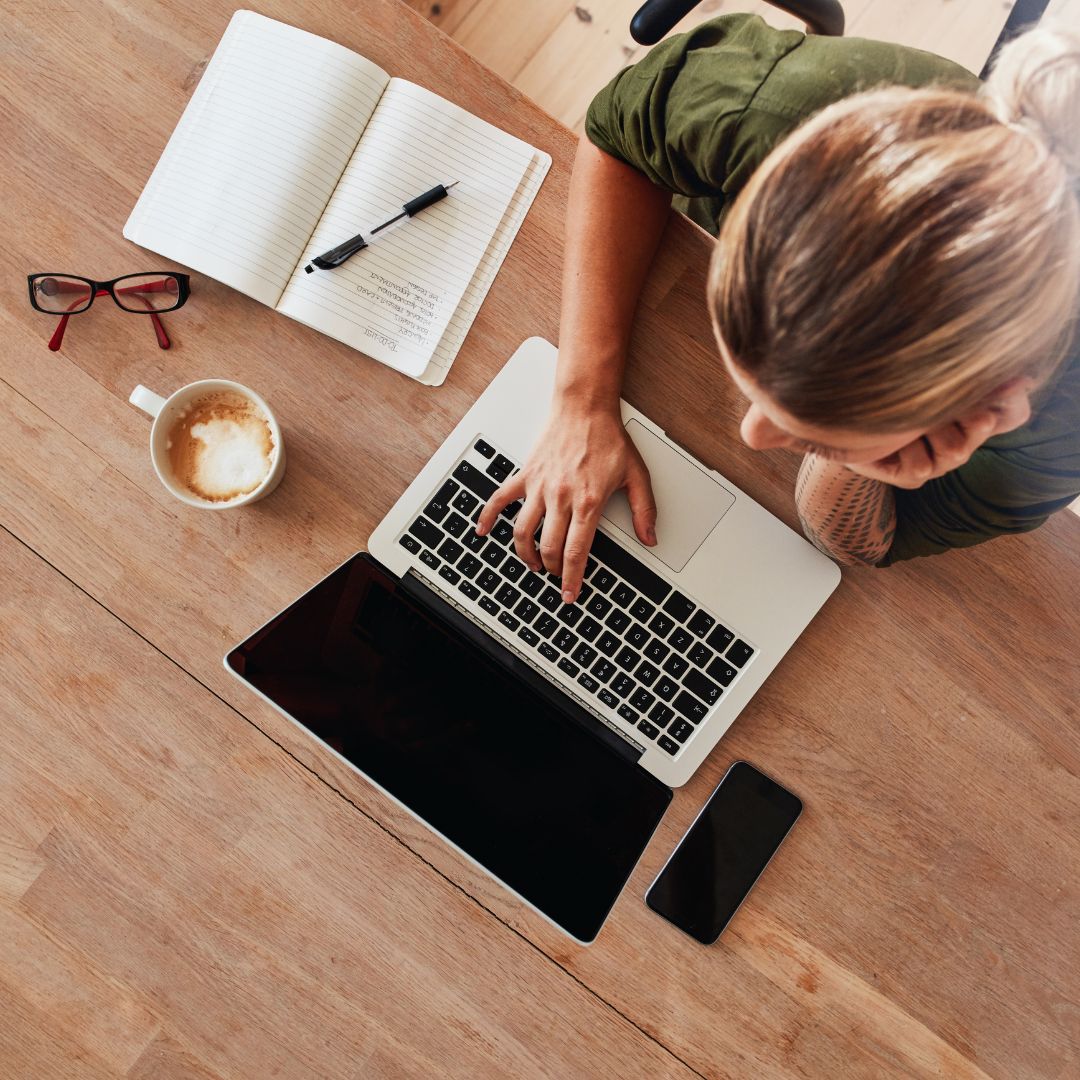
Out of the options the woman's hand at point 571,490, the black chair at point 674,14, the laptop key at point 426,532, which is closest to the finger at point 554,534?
the woman's hand at point 571,490

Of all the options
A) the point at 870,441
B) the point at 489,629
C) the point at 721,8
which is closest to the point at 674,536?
the point at 489,629

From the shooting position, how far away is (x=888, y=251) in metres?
0.43

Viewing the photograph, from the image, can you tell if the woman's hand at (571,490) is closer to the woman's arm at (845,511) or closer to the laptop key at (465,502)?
the laptop key at (465,502)

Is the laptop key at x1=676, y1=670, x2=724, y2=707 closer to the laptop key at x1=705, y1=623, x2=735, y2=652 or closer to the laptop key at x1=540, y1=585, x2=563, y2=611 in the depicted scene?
the laptop key at x1=705, y1=623, x2=735, y2=652

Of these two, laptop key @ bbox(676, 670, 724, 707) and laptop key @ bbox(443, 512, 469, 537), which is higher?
laptop key @ bbox(676, 670, 724, 707)

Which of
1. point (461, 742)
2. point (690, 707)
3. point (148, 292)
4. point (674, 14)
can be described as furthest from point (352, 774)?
point (674, 14)

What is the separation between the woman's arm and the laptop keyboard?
0.13 m

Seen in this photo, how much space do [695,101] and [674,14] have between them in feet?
0.66

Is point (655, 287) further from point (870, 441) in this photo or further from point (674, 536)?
point (870, 441)

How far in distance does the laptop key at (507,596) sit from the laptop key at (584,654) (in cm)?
8

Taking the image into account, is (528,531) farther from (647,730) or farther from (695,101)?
(695,101)

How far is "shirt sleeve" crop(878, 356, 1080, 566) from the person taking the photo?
0.64 metres

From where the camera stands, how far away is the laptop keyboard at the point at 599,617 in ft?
2.65

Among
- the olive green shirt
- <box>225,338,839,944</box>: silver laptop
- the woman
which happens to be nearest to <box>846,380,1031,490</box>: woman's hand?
the woman
